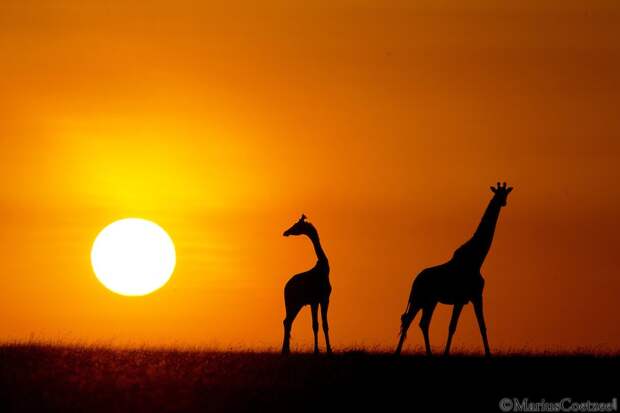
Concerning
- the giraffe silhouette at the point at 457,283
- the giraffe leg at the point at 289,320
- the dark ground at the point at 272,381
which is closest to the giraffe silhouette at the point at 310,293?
the giraffe leg at the point at 289,320

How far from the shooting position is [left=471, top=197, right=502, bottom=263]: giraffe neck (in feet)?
92.3

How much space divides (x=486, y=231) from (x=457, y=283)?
5.09 feet

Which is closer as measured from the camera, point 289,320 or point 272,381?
point 272,381

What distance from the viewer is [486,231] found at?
2836cm

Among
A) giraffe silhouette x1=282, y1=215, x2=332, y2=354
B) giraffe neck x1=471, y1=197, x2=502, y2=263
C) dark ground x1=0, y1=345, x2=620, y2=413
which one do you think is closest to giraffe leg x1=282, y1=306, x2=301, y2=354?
giraffe silhouette x1=282, y1=215, x2=332, y2=354

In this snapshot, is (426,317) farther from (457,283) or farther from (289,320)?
(289,320)

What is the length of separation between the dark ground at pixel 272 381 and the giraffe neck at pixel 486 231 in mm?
2873

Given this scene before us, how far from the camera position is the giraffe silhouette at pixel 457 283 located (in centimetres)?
2750

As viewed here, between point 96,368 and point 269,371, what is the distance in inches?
130

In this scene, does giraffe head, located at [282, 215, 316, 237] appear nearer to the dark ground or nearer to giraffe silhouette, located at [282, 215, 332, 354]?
giraffe silhouette, located at [282, 215, 332, 354]

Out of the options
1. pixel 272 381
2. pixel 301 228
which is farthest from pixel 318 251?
pixel 272 381

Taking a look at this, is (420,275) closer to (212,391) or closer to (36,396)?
(212,391)

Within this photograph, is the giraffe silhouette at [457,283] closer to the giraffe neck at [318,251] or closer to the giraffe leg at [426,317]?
the giraffe leg at [426,317]

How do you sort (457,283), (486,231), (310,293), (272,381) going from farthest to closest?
1. (310,293)
2. (486,231)
3. (457,283)
4. (272,381)
